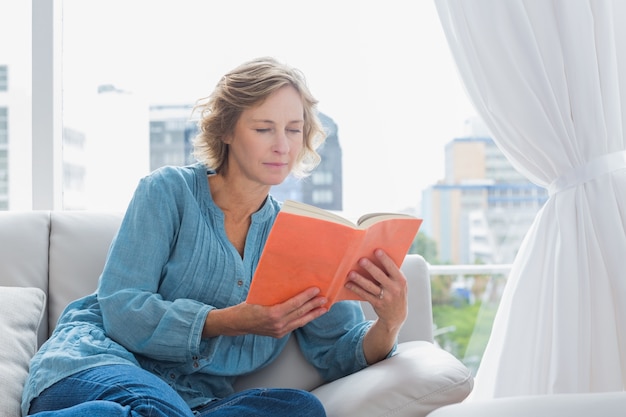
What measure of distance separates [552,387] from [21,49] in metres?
2.26

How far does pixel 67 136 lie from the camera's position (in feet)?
9.39

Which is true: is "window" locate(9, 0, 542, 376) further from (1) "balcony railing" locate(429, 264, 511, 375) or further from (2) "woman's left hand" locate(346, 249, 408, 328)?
(2) "woman's left hand" locate(346, 249, 408, 328)

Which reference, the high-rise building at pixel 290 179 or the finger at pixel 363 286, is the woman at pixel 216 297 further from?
the high-rise building at pixel 290 179

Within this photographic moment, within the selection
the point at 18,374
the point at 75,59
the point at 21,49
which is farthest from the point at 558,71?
the point at 21,49

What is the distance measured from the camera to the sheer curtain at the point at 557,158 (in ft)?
6.47

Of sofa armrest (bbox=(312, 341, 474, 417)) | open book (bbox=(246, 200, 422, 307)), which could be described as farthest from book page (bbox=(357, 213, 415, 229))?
sofa armrest (bbox=(312, 341, 474, 417))

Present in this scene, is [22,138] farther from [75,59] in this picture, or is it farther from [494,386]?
[494,386]

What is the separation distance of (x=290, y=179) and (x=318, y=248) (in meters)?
1.74

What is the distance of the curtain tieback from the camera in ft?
6.63

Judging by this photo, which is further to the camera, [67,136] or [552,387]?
[67,136]

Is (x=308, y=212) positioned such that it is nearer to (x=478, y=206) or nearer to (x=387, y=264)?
(x=387, y=264)

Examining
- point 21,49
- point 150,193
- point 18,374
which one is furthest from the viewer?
point 21,49

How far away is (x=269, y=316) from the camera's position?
151 cm

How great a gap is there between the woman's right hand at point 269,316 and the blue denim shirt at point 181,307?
0.04 metres
